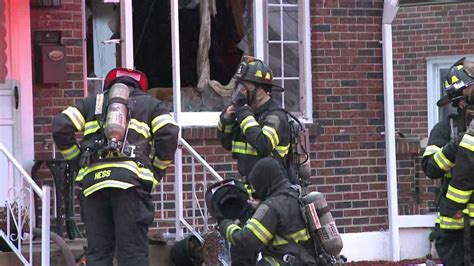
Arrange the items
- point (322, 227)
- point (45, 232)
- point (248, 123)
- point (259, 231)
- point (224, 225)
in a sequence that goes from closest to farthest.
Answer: point (259, 231), point (322, 227), point (224, 225), point (45, 232), point (248, 123)

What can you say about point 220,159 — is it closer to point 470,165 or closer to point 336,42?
point 336,42

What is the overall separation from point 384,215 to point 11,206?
4.34 m

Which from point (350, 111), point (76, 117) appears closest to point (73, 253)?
point (76, 117)

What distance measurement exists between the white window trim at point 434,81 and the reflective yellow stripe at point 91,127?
5.41 meters

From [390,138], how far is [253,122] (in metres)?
Answer: 3.30

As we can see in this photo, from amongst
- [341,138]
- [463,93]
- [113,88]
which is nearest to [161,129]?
[113,88]

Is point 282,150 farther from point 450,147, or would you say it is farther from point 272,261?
point 272,261

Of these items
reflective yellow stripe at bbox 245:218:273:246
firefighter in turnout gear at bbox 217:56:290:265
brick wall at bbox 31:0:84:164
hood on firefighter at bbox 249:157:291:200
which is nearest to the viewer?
reflective yellow stripe at bbox 245:218:273:246

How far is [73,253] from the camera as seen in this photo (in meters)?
9.09

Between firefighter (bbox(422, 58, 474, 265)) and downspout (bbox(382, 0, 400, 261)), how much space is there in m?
3.68

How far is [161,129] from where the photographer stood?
314 inches

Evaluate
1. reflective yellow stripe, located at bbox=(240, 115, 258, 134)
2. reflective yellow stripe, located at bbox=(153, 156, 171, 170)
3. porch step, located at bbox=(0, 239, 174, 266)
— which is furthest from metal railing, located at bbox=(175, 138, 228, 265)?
reflective yellow stripe, located at bbox=(153, 156, 171, 170)

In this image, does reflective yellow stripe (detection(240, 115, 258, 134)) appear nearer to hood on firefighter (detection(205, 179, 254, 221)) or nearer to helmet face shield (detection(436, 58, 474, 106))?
hood on firefighter (detection(205, 179, 254, 221))

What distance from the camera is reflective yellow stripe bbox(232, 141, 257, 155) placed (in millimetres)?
8922
